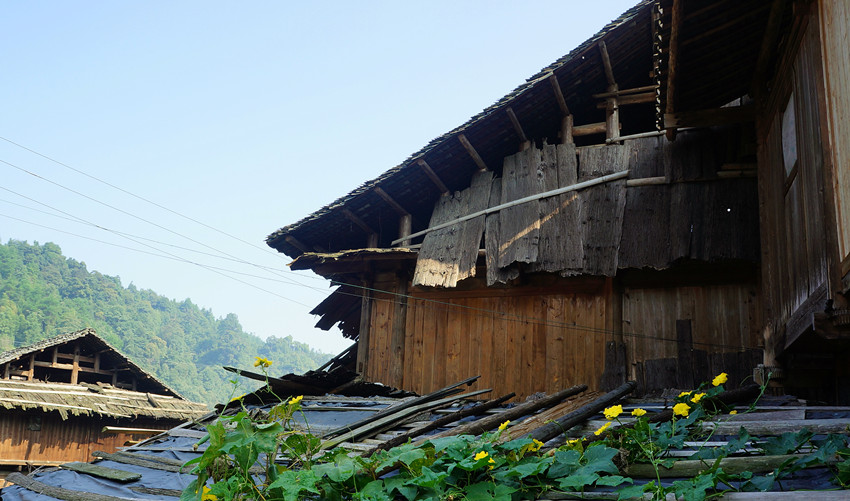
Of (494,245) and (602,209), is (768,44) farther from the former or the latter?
(494,245)

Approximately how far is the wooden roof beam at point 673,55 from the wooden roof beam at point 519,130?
7.87ft

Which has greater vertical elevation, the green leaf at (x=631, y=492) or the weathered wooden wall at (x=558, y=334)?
the weathered wooden wall at (x=558, y=334)

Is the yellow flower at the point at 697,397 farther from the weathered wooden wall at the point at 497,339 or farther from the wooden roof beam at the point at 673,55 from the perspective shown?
the weathered wooden wall at the point at 497,339

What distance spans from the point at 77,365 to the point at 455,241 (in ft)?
62.8

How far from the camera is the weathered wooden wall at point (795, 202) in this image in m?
5.15

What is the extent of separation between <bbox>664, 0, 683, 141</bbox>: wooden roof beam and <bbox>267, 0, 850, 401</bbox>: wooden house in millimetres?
20

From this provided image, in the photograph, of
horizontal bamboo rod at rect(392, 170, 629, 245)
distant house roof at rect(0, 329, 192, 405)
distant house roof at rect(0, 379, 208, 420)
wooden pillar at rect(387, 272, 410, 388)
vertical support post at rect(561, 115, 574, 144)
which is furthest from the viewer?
distant house roof at rect(0, 329, 192, 405)

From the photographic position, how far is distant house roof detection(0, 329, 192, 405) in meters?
22.3

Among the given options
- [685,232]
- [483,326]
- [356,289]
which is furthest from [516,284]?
[356,289]

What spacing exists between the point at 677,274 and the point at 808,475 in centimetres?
567

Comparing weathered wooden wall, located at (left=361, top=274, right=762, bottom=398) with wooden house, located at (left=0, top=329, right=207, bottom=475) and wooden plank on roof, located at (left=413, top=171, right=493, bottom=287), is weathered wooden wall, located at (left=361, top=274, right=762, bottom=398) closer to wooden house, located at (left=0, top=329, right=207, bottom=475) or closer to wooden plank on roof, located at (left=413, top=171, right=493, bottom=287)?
wooden plank on roof, located at (left=413, top=171, right=493, bottom=287)

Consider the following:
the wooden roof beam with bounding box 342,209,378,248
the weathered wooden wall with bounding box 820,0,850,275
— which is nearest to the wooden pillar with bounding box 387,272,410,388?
the wooden roof beam with bounding box 342,209,378,248

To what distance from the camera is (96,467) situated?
6.61 m

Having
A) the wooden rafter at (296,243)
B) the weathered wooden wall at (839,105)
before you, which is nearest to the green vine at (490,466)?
the weathered wooden wall at (839,105)
